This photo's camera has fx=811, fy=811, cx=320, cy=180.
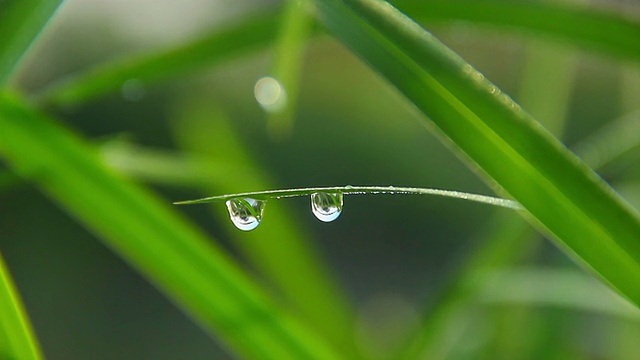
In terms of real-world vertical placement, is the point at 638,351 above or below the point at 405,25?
above

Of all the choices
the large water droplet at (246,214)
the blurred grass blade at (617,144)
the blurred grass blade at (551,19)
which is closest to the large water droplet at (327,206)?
the large water droplet at (246,214)

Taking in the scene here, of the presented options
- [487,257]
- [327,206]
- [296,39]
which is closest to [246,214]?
[327,206]

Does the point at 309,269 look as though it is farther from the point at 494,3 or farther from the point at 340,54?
the point at 340,54

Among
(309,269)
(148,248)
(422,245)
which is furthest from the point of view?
(422,245)

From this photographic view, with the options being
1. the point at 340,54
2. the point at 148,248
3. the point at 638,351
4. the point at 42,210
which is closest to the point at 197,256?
the point at 148,248

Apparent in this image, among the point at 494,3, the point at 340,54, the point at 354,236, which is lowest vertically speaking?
the point at 494,3

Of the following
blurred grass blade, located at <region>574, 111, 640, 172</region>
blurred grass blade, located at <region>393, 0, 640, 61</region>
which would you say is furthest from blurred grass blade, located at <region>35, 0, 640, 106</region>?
blurred grass blade, located at <region>574, 111, 640, 172</region>

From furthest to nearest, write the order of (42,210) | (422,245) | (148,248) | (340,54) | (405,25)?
(340,54) → (422,245) → (42,210) → (148,248) → (405,25)

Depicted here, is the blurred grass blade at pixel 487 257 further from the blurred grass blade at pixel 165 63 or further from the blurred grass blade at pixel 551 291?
the blurred grass blade at pixel 165 63
